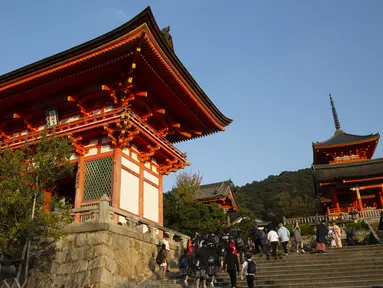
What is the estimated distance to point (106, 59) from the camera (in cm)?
1566

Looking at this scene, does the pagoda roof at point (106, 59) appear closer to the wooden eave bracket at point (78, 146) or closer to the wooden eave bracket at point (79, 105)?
the wooden eave bracket at point (79, 105)

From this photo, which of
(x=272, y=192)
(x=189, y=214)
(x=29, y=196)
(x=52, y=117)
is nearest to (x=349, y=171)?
(x=189, y=214)

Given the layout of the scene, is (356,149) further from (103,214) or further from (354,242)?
(103,214)

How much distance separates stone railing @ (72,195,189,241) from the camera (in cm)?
1280

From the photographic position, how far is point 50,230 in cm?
1156

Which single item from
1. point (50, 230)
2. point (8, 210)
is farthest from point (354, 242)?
point (8, 210)

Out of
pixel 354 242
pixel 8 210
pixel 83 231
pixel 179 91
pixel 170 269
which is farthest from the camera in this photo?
pixel 354 242

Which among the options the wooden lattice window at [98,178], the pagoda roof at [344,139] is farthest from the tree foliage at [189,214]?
the pagoda roof at [344,139]

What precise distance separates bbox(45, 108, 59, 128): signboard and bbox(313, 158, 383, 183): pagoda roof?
2818cm

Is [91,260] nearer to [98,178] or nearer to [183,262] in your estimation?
[183,262]

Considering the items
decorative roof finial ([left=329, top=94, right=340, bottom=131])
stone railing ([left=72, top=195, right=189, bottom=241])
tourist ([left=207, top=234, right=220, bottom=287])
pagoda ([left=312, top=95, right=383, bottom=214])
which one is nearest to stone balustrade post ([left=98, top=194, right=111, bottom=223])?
stone railing ([left=72, top=195, right=189, bottom=241])

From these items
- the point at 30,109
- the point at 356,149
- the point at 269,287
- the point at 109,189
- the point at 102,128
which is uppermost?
the point at 356,149

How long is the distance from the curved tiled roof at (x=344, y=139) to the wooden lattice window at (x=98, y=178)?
114 ft

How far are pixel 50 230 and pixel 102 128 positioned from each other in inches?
237
